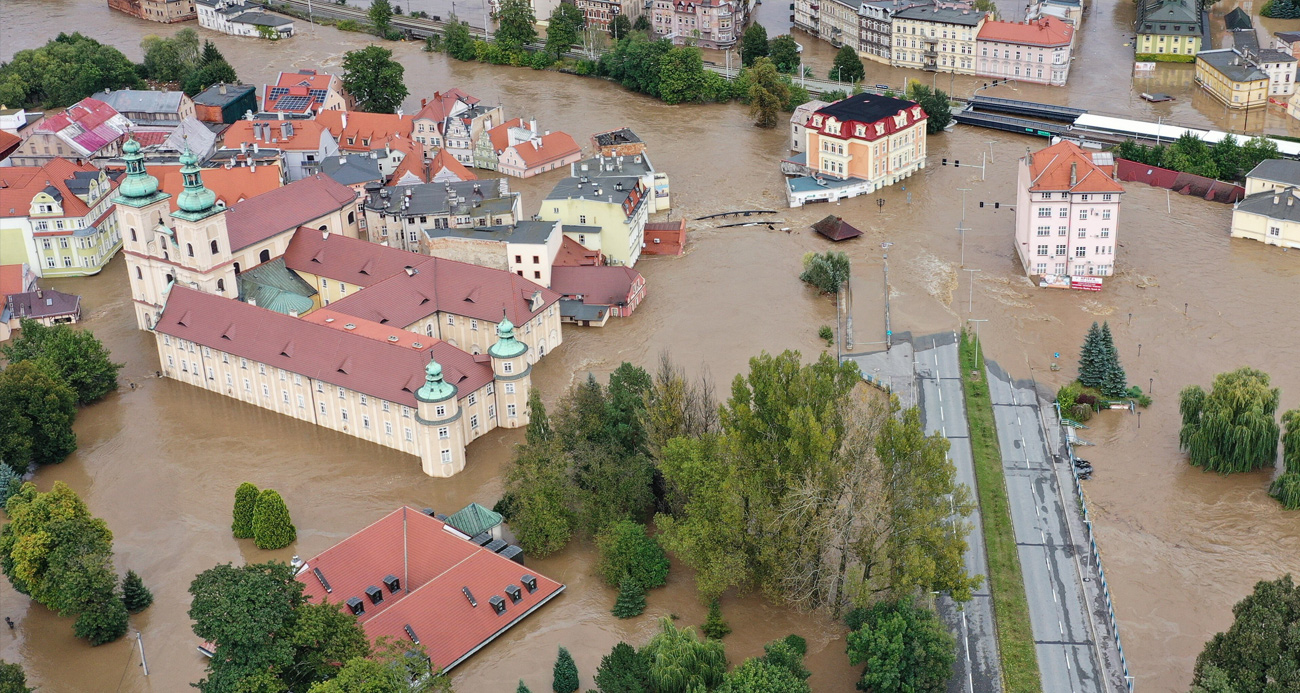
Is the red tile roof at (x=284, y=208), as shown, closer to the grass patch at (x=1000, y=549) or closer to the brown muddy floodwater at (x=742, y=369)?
the brown muddy floodwater at (x=742, y=369)

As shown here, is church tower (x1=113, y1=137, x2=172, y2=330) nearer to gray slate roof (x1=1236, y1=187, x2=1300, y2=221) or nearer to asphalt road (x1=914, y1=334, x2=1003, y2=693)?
asphalt road (x1=914, y1=334, x2=1003, y2=693)

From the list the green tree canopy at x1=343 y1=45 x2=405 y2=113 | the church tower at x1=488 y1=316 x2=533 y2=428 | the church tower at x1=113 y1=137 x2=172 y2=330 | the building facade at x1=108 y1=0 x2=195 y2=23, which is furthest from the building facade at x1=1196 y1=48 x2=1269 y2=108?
the building facade at x1=108 y1=0 x2=195 y2=23

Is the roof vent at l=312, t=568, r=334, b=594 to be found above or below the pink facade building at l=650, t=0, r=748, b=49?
below

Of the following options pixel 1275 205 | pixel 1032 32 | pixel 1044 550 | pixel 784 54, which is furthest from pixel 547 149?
pixel 1044 550

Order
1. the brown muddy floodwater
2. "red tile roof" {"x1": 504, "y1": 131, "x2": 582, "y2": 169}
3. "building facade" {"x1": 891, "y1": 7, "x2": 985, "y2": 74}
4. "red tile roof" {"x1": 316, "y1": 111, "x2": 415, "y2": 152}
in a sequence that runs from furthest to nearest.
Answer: "building facade" {"x1": 891, "y1": 7, "x2": 985, "y2": 74} < "red tile roof" {"x1": 316, "y1": 111, "x2": 415, "y2": 152} < "red tile roof" {"x1": 504, "y1": 131, "x2": 582, "y2": 169} < the brown muddy floodwater

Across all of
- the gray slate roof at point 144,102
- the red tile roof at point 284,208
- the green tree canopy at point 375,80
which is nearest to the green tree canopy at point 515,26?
the green tree canopy at point 375,80

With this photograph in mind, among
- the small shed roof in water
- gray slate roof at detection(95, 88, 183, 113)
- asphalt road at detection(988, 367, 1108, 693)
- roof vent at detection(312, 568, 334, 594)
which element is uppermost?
gray slate roof at detection(95, 88, 183, 113)

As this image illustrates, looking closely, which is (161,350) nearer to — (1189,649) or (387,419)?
(387,419)

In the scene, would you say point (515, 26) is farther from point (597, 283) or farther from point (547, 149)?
point (597, 283)
